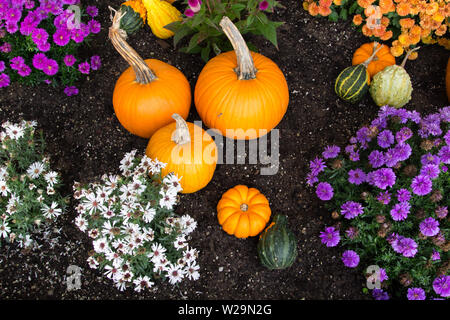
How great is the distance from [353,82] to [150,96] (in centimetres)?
148

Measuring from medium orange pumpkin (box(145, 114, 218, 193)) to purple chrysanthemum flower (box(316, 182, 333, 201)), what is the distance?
75 centimetres

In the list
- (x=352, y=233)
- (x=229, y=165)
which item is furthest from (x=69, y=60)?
(x=352, y=233)

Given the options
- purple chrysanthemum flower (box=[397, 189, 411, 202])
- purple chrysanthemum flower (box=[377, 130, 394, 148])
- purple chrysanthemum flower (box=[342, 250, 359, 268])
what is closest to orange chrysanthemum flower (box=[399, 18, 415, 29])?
purple chrysanthemum flower (box=[377, 130, 394, 148])

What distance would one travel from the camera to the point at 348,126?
3.05m

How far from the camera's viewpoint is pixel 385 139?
95.7 inches

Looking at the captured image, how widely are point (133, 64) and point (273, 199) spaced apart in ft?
4.50

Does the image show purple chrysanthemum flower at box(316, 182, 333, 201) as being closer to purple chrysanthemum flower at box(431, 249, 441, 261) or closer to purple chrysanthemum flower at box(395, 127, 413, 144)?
purple chrysanthemum flower at box(395, 127, 413, 144)

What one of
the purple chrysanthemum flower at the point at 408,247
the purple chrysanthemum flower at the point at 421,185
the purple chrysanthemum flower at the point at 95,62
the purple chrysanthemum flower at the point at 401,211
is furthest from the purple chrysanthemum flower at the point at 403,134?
the purple chrysanthemum flower at the point at 95,62

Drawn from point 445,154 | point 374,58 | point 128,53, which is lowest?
point 445,154

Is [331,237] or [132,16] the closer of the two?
[331,237]

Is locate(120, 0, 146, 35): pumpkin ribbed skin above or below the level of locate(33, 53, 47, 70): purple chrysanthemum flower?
above

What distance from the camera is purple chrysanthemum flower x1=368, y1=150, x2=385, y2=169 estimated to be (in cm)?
240

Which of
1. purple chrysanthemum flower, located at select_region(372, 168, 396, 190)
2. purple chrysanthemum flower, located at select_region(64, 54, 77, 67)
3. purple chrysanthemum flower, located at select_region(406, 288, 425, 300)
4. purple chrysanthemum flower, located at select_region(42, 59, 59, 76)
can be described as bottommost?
purple chrysanthemum flower, located at select_region(406, 288, 425, 300)

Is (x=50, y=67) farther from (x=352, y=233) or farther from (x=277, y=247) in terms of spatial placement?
(x=352, y=233)
